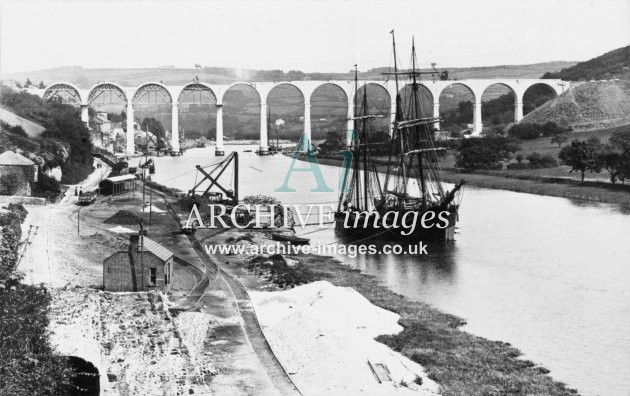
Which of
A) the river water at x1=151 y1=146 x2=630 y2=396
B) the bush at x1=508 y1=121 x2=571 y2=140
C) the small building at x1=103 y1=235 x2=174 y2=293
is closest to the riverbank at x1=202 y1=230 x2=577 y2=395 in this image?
the river water at x1=151 y1=146 x2=630 y2=396

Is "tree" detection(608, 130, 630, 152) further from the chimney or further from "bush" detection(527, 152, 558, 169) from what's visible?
the chimney

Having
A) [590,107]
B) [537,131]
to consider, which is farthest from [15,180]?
[590,107]

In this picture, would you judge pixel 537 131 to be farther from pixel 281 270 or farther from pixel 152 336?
pixel 152 336

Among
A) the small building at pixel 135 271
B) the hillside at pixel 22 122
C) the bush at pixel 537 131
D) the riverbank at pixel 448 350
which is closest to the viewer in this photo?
the riverbank at pixel 448 350

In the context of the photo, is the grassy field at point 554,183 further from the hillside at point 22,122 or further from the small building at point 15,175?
the hillside at point 22,122

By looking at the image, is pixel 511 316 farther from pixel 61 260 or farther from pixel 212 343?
pixel 61 260

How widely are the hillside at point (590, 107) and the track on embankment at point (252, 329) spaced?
6856 centimetres

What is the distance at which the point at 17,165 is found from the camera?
34.3m

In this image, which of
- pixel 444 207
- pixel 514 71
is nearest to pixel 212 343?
pixel 444 207

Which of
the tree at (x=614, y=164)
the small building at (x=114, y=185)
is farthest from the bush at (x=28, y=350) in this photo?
the tree at (x=614, y=164)

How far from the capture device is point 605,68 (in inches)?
4427

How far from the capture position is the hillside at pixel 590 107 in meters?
86.4

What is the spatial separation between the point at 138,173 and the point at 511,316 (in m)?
45.7

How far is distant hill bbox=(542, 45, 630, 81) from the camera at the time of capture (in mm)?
107375
